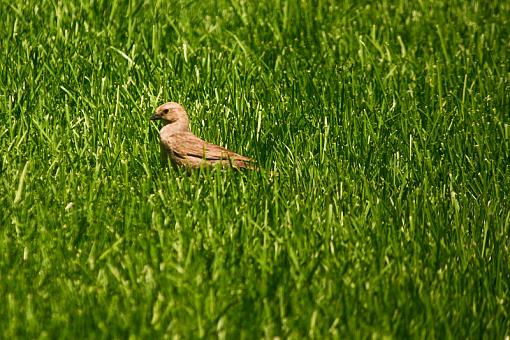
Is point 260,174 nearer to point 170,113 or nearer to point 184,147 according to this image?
point 184,147

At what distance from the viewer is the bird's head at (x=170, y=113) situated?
7047 millimetres

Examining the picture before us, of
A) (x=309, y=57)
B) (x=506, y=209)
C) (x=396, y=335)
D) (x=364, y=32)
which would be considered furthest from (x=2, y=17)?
(x=396, y=335)

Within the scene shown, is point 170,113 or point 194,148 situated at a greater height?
point 170,113

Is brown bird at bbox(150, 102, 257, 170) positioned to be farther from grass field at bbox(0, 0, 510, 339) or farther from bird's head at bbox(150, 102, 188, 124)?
grass field at bbox(0, 0, 510, 339)

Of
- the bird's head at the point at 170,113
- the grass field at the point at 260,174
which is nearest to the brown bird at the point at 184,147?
the bird's head at the point at 170,113

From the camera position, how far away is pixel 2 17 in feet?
27.6

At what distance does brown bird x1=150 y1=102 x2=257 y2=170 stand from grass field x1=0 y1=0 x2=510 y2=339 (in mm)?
170

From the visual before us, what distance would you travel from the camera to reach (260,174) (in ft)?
20.4

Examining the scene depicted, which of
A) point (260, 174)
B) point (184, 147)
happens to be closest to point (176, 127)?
point (184, 147)

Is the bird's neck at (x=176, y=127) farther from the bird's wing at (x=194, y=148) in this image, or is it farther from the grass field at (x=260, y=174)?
the grass field at (x=260, y=174)

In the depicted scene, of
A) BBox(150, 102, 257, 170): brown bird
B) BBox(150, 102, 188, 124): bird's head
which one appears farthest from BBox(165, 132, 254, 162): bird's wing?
BBox(150, 102, 188, 124): bird's head

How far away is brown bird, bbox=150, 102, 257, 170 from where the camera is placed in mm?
6602

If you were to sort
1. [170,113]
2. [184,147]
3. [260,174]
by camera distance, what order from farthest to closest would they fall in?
[170,113], [184,147], [260,174]

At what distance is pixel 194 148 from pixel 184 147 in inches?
3.1
